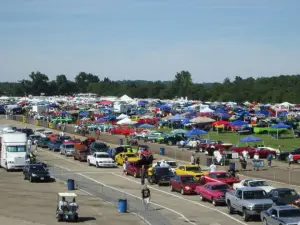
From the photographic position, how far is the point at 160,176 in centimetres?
3822

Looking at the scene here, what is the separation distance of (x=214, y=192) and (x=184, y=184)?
3856mm

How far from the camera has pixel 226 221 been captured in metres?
26.6

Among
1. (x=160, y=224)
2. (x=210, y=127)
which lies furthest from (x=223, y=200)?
(x=210, y=127)

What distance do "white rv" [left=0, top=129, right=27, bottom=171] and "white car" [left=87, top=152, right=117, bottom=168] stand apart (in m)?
5.68

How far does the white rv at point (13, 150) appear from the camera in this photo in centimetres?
4591

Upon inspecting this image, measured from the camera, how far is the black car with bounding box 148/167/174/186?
125 ft

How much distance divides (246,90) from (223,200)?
17064 cm

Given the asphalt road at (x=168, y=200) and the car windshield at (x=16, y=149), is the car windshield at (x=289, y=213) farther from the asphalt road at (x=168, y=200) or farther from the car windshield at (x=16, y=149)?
the car windshield at (x=16, y=149)

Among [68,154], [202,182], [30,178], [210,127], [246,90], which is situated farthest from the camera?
[246,90]

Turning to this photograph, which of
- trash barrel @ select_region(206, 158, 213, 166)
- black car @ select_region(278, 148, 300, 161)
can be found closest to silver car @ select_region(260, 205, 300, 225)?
trash barrel @ select_region(206, 158, 213, 166)

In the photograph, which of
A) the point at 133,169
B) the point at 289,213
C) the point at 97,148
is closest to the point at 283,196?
the point at 289,213

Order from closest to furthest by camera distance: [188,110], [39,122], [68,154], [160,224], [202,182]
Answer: [160,224]
[202,182]
[68,154]
[39,122]
[188,110]

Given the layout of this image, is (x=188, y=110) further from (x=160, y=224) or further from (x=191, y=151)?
(x=160, y=224)

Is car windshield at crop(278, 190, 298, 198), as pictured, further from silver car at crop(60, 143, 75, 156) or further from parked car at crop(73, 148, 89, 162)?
silver car at crop(60, 143, 75, 156)
